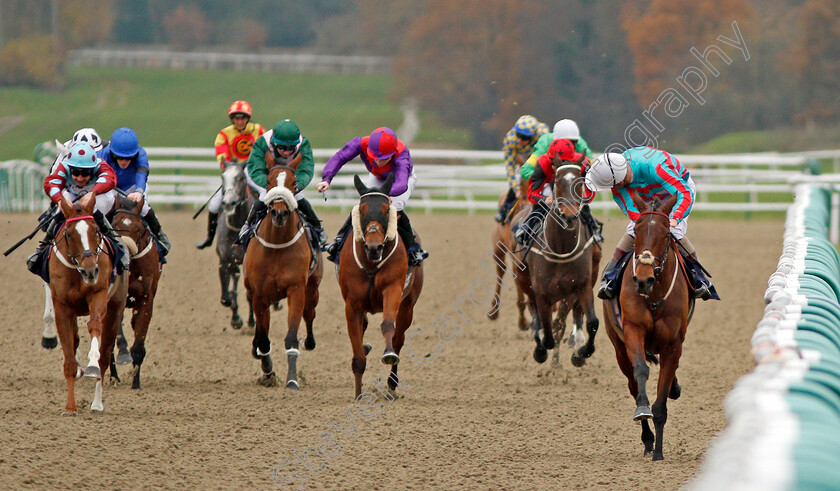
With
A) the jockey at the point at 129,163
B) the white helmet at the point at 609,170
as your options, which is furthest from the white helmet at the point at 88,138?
the white helmet at the point at 609,170

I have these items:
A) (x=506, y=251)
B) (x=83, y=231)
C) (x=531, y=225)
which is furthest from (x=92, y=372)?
(x=506, y=251)

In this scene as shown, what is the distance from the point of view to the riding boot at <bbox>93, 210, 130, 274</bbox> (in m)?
7.55

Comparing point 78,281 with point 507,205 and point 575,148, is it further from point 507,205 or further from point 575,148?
point 507,205

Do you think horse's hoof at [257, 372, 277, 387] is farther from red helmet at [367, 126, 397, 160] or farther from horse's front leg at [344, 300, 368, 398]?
red helmet at [367, 126, 397, 160]

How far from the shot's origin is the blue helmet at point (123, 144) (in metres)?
8.57

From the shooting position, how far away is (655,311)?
6.47m

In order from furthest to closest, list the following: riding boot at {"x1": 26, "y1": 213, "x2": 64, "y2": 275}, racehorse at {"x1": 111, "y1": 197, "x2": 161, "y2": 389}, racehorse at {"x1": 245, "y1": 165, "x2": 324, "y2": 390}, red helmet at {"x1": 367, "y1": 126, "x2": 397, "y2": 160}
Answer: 1. racehorse at {"x1": 111, "y1": 197, "x2": 161, "y2": 389}
2. racehorse at {"x1": 245, "y1": 165, "x2": 324, "y2": 390}
3. red helmet at {"x1": 367, "y1": 126, "x2": 397, "y2": 160}
4. riding boot at {"x1": 26, "y1": 213, "x2": 64, "y2": 275}

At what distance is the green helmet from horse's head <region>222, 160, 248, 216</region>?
6.15 feet

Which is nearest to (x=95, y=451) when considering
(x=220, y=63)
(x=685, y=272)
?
(x=685, y=272)

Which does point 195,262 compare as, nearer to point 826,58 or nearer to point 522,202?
point 522,202

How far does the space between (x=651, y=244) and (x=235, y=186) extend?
207 inches

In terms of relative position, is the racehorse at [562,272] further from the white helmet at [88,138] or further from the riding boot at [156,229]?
the white helmet at [88,138]

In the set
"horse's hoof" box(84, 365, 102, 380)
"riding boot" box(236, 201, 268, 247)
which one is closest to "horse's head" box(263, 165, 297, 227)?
"riding boot" box(236, 201, 268, 247)

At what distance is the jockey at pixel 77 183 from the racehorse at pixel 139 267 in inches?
30.0
